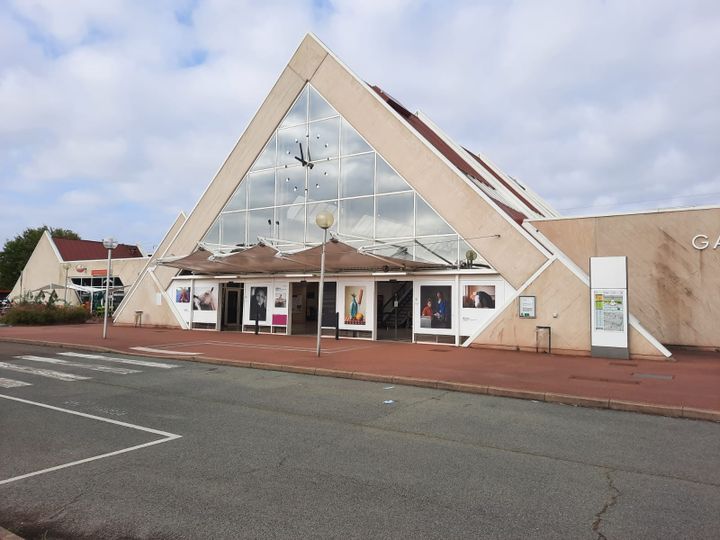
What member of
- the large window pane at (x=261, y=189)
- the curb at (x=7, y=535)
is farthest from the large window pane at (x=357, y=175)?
the curb at (x=7, y=535)

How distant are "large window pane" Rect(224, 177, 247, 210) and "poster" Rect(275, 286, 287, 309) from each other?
4.77m

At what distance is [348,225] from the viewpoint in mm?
22234

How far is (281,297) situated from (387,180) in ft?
24.4

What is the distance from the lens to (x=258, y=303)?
24.5 metres

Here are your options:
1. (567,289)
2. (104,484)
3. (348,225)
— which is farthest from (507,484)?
(348,225)

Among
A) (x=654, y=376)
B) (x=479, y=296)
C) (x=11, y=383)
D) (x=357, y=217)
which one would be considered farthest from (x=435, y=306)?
(x=11, y=383)

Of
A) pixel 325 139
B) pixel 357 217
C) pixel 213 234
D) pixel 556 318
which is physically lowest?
pixel 556 318

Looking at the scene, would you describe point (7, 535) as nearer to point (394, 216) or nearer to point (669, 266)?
point (394, 216)

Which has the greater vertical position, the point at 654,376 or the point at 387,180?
the point at 387,180

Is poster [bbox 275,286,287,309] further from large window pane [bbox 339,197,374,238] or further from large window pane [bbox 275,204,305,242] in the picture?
large window pane [bbox 339,197,374,238]

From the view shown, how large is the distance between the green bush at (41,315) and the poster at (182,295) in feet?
31.0

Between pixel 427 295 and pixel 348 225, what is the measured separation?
4.86m

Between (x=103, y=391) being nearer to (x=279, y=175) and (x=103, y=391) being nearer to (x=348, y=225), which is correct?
(x=348, y=225)

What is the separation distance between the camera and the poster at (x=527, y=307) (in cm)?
1731
